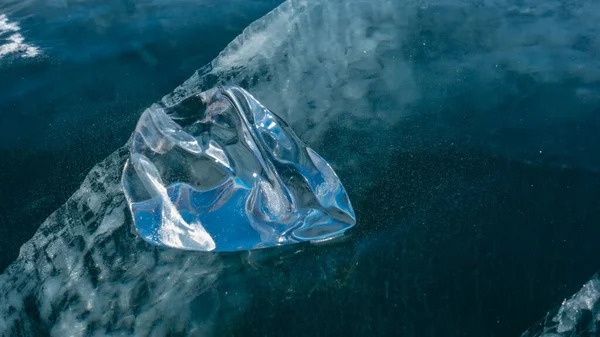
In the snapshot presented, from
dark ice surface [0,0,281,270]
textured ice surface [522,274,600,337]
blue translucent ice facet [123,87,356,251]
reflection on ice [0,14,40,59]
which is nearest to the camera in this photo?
textured ice surface [522,274,600,337]

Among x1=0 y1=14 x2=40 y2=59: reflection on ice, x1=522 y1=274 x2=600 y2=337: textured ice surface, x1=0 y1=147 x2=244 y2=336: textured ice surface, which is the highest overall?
x1=0 y1=14 x2=40 y2=59: reflection on ice

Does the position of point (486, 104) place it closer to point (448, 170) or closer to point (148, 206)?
point (448, 170)

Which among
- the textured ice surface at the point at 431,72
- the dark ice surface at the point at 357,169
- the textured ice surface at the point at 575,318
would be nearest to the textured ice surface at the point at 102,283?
the dark ice surface at the point at 357,169

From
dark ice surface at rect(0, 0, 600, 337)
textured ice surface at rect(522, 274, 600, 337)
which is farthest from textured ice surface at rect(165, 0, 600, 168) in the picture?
textured ice surface at rect(522, 274, 600, 337)

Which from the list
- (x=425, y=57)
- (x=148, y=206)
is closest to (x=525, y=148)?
(x=425, y=57)

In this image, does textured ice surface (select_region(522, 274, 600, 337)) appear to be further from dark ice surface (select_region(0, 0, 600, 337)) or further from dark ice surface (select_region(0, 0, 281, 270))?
dark ice surface (select_region(0, 0, 281, 270))

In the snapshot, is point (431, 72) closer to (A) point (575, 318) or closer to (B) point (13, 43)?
(A) point (575, 318)

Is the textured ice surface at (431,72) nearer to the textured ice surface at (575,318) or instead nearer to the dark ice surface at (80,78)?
the dark ice surface at (80,78)
